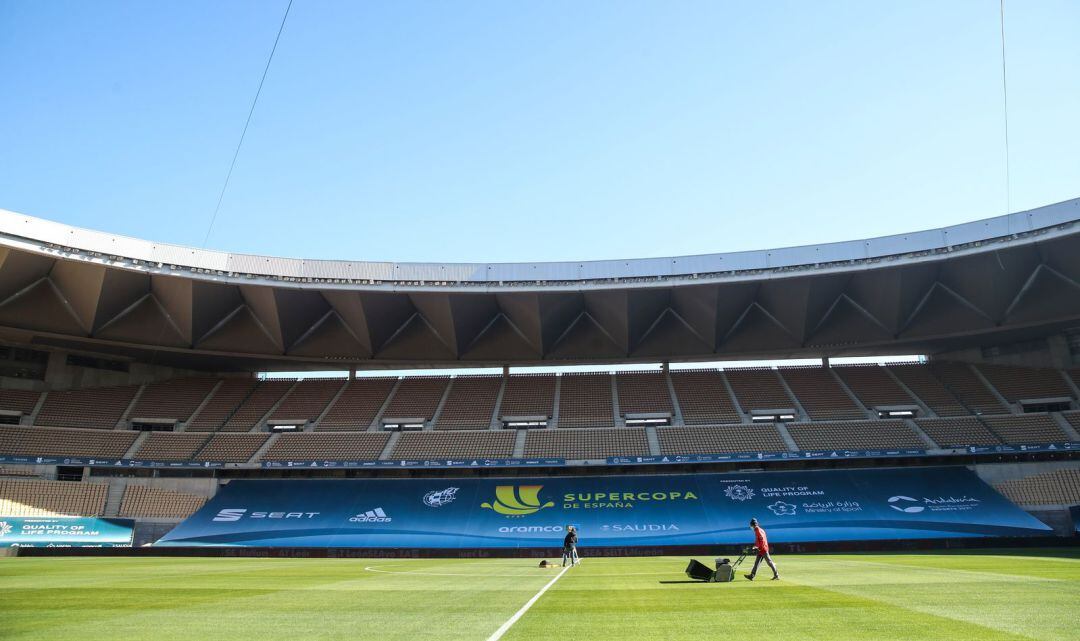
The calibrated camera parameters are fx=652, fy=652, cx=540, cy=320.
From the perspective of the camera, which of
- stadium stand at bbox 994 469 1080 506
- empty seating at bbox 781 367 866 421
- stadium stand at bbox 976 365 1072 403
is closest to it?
stadium stand at bbox 994 469 1080 506

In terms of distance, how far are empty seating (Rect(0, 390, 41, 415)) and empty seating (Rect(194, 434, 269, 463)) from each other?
446 inches

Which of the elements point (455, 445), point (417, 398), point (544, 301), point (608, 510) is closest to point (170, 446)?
point (417, 398)

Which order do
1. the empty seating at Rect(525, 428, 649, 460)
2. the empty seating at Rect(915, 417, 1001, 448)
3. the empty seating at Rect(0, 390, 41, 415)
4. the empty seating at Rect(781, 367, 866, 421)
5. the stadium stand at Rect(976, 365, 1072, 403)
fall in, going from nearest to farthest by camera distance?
the empty seating at Rect(915, 417, 1001, 448)
the empty seating at Rect(525, 428, 649, 460)
the stadium stand at Rect(976, 365, 1072, 403)
the empty seating at Rect(0, 390, 41, 415)
the empty seating at Rect(781, 367, 866, 421)

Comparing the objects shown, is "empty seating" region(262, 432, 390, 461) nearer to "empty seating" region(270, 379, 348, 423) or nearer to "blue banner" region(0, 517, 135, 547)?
"empty seating" region(270, 379, 348, 423)

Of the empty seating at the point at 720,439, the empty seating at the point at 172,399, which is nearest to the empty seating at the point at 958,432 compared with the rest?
the empty seating at the point at 720,439

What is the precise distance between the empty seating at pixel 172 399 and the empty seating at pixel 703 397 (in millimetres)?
28798

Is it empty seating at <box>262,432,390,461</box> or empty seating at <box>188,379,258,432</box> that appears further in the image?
→ empty seating at <box>188,379,258,432</box>

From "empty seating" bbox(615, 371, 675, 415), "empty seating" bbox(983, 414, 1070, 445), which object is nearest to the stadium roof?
"empty seating" bbox(615, 371, 675, 415)

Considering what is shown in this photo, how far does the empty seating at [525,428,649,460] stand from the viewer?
36.5m

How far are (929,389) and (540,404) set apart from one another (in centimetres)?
2457

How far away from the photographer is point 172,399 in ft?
144

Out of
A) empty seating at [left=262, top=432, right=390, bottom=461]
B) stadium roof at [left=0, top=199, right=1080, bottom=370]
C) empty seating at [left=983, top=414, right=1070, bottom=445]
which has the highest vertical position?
stadium roof at [left=0, top=199, right=1080, bottom=370]

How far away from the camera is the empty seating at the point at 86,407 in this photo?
39438mm

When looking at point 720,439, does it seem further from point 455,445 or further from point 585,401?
point 455,445
